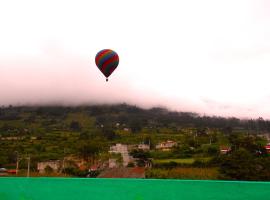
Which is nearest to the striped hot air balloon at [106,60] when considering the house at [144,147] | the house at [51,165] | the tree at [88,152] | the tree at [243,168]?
the tree at [243,168]

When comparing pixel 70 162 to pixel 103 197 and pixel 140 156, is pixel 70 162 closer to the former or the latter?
pixel 140 156

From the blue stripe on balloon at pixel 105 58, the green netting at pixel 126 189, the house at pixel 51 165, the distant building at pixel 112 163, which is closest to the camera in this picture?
the green netting at pixel 126 189

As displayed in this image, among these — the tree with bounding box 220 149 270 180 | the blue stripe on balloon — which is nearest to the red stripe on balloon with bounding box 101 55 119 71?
the blue stripe on balloon

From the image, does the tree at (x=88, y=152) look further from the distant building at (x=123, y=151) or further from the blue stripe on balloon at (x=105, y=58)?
the blue stripe on balloon at (x=105, y=58)

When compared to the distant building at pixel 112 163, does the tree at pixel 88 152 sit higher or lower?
higher

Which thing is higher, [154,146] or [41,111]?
[41,111]

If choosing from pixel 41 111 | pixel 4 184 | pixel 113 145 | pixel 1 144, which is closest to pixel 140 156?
pixel 113 145

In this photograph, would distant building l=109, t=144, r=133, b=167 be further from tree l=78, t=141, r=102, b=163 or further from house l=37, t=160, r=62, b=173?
house l=37, t=160, r=62, b=173
